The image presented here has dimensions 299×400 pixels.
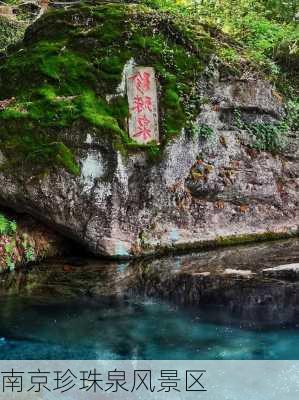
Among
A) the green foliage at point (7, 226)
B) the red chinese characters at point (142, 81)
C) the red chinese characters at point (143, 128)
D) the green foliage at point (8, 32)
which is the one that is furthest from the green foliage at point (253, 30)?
the green foliage at point (7, 226)

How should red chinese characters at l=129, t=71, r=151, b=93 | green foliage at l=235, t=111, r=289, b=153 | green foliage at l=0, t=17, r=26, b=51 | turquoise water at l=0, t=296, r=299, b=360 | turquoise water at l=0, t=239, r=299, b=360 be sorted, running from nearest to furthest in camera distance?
turquoise water at l=0, t=296, r=299, b=360 < turquoise water at l=0, t=239, r=299, b=360 < red chinese characters at l=129, t=71, r=151, b=93 < green foliage at l=235, t=111, r=289, b=153 < green foliage at l=0, t=17, r=26, b=51

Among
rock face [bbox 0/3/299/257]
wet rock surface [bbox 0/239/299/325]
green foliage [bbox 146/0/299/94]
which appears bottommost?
wet rock surface [bbox 0/239/299/325]

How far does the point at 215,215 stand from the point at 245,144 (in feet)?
6.12

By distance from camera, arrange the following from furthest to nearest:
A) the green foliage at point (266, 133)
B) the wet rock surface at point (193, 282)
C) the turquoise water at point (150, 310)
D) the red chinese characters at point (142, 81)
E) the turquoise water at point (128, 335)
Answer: the green foliage at point (266, 133) < the red chinese characters at point (142, 81) < the wet rock surface at point (193, 282) < the turquoise water at point (150, 310) < the turquoise water at point (128, 335)

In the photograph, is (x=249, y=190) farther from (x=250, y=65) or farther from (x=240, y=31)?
(x=240, y=31)

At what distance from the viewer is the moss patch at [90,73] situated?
9.03 m

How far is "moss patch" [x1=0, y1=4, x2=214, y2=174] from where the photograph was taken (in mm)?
9031

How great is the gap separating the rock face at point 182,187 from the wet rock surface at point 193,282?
0.68 meters

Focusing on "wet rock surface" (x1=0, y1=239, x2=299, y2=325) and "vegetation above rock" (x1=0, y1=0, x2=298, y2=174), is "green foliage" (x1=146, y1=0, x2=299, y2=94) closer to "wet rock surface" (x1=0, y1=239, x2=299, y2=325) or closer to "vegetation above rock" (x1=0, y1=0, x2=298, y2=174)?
"vegetation above rock" (x1=0, y1=0, x2=298, y2=174)

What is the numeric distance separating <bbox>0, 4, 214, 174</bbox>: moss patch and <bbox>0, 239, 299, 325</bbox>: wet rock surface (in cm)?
207

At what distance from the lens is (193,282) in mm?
7746

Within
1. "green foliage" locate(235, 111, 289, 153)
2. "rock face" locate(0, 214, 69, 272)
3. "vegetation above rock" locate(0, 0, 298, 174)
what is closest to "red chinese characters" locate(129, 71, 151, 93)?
"vegetation above rock" locate(0, 0, 298, 174)

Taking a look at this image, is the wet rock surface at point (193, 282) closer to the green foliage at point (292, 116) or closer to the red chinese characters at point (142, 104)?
the red chinese characters at point (142, 104)

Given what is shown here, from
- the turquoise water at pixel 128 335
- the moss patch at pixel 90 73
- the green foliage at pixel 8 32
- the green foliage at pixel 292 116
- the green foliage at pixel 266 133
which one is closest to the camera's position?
the turquoise water at pixel 128 335
